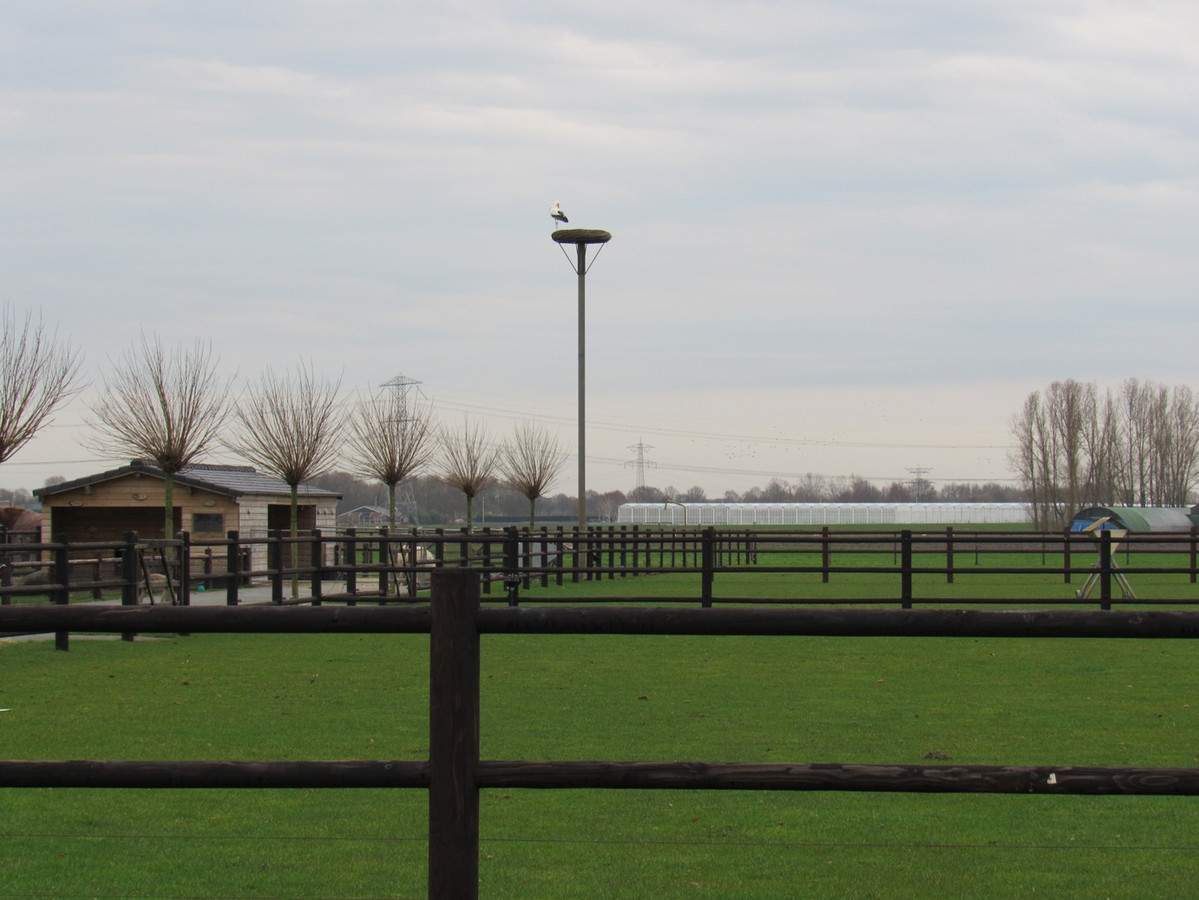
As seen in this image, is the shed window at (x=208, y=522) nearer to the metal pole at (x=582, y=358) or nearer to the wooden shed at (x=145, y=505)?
the wooden shed at (x=145, y=505)

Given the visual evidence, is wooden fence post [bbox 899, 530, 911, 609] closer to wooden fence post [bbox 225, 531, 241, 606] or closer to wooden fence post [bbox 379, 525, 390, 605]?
wooden fence post [bbox 379, 525, 390, 605]

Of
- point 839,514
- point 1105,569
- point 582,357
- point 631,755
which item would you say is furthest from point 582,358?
point 839,514

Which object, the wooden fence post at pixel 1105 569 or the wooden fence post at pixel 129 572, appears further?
the wooden fence post at pixel 1105 569

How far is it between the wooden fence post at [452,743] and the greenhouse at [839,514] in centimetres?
11234

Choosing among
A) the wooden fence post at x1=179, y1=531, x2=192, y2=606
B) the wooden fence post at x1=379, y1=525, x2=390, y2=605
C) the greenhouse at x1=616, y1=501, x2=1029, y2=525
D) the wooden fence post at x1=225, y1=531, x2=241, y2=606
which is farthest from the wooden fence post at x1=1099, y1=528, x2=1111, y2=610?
the greenhouse at x1=616, y1=501, x2=1029, y2=525

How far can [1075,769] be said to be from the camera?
3135mm

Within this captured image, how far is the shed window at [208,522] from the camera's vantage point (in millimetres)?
30703

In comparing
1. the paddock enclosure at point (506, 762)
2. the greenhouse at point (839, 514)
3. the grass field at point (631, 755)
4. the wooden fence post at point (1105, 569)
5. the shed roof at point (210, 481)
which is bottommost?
the greenhouse at point (839, 514)

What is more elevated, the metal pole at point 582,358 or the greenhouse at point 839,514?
the metal pole at point 582,358

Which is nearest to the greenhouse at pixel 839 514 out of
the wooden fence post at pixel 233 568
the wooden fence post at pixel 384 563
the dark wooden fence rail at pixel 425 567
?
the dark wooden fence rail at pixel 425 567

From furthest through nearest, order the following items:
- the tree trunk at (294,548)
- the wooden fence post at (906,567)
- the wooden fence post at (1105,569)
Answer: the tree trunk at (294,548), the wooden fence post at (1105,569), the wooden fence post at (906,567)

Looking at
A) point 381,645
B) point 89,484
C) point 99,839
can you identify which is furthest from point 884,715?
point 89,484

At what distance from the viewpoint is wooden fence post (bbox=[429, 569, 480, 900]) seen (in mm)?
3188

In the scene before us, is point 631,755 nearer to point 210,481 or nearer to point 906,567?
point 906,567
